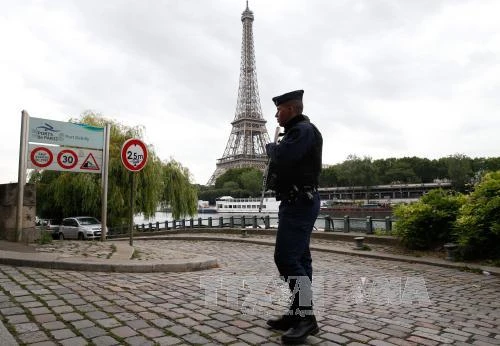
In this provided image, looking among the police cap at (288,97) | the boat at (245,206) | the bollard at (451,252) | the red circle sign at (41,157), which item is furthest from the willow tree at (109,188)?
the boat at (245,206)

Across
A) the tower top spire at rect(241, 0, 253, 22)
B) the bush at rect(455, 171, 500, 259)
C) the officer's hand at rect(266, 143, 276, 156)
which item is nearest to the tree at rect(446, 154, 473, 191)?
the tower top spire at rect(241, 0, 253, 22)

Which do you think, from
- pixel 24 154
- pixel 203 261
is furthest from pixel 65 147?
pixel 203 261

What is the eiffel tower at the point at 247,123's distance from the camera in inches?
3612

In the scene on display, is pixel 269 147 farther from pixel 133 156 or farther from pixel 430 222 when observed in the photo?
pixel 430 222

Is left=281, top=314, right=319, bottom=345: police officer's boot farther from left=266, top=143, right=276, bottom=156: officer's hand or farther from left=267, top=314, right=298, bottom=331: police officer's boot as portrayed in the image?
left=266, top=143, right=276, bottom=156: officer's hand

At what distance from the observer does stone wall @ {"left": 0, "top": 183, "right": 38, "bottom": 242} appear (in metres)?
9.32

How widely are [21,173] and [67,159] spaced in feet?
4.14

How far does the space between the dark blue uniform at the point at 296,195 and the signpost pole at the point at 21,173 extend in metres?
7.97

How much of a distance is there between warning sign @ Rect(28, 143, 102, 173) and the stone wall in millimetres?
731

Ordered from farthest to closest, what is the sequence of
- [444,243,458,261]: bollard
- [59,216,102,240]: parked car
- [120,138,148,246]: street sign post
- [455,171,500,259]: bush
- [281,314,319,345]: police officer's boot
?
[59,216,102,240]: parked car, [120,138,148,246]: street sign post, [444,243,458,261]: bollard, [455,171,500,259]: bush, [281,314,319,345]: police officer's boot

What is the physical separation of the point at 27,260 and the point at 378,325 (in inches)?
220

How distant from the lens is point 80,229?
2053 centimetres

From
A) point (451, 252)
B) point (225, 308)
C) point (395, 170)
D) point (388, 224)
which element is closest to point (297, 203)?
point (225, 308)

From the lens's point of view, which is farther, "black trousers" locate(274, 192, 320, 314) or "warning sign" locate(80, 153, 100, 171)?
"warning sign" locate(80, 153, 100, 171)
